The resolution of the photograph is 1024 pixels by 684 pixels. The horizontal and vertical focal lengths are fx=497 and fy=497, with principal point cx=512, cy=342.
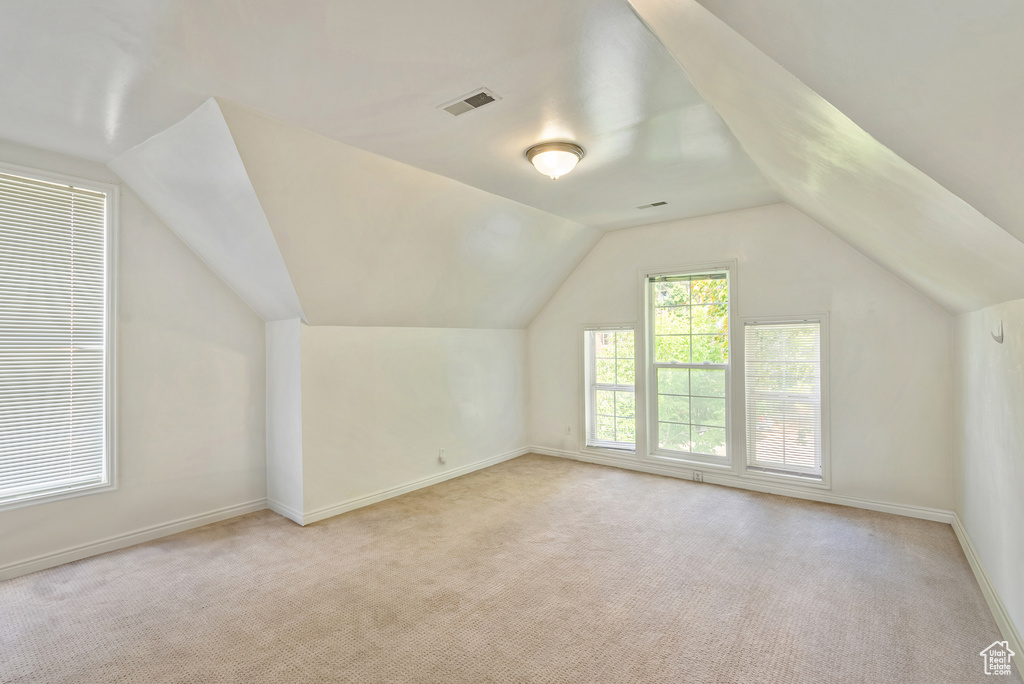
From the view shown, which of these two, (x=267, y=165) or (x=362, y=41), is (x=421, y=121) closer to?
(x=362, y=41)

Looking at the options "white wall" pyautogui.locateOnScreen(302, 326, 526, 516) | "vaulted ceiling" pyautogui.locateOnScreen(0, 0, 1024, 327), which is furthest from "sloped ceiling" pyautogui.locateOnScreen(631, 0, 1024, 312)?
"white wall" pyautogui.locateOnScreen(302, 326, 526, 516)

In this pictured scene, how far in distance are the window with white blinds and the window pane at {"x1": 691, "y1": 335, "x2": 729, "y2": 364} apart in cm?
484

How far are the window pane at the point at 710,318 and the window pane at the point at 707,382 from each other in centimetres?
38

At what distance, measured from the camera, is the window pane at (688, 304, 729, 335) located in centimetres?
475

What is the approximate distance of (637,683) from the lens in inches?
79.4

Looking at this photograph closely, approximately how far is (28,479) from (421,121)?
3278mm

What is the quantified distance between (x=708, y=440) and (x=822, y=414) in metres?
1.02

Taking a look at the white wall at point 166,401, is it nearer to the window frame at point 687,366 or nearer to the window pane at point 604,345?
the window pane at point 604,345

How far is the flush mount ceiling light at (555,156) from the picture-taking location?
9.72 ft

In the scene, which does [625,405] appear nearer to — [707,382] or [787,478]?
[707,382]

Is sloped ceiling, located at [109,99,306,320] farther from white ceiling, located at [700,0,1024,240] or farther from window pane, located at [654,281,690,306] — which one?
window pane, located at [654,281,690,306]

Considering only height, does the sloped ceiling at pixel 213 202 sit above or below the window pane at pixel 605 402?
above


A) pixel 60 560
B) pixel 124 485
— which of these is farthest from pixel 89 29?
pixel 60 560

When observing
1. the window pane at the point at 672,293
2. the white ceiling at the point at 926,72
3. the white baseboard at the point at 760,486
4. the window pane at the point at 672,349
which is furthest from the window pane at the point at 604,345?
the white ceiling at the point at 926,72
